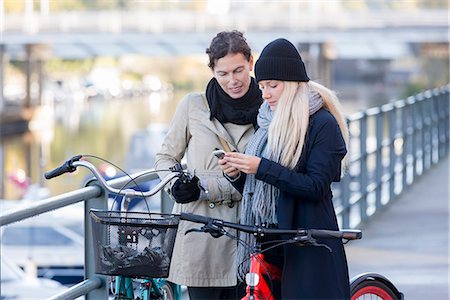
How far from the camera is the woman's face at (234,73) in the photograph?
14.6ft

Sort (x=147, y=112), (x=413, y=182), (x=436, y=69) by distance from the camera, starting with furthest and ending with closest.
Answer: (x=147, y=112)
(x=436, y=69)
(x=413, y=182)

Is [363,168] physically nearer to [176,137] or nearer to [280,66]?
[176,137]

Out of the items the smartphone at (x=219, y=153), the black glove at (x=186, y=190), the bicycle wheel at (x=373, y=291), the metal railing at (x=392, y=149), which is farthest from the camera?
the metal railing at (x=392, y=149)

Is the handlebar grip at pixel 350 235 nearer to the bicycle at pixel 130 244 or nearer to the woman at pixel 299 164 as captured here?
the woman at pixel 299 164

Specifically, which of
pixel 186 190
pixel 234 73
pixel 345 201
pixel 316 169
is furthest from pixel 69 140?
pixel 316 169

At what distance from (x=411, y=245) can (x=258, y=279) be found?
643cm

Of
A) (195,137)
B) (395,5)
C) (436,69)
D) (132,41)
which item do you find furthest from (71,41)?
(195,137)

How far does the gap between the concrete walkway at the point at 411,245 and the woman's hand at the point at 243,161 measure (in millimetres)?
3649

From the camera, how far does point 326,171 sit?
4.03m

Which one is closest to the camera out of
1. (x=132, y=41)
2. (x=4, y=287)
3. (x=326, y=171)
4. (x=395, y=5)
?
(x=326, y=171)

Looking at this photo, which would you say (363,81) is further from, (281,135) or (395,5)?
(281,135)

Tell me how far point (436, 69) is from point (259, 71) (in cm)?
8322

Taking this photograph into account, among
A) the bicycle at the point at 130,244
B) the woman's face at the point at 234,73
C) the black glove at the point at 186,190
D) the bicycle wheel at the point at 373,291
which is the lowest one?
the bicycle wheel at the point at 373,291

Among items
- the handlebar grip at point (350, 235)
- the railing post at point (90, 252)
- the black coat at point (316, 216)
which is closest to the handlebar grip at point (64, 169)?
the black coat at point (316, 216)
